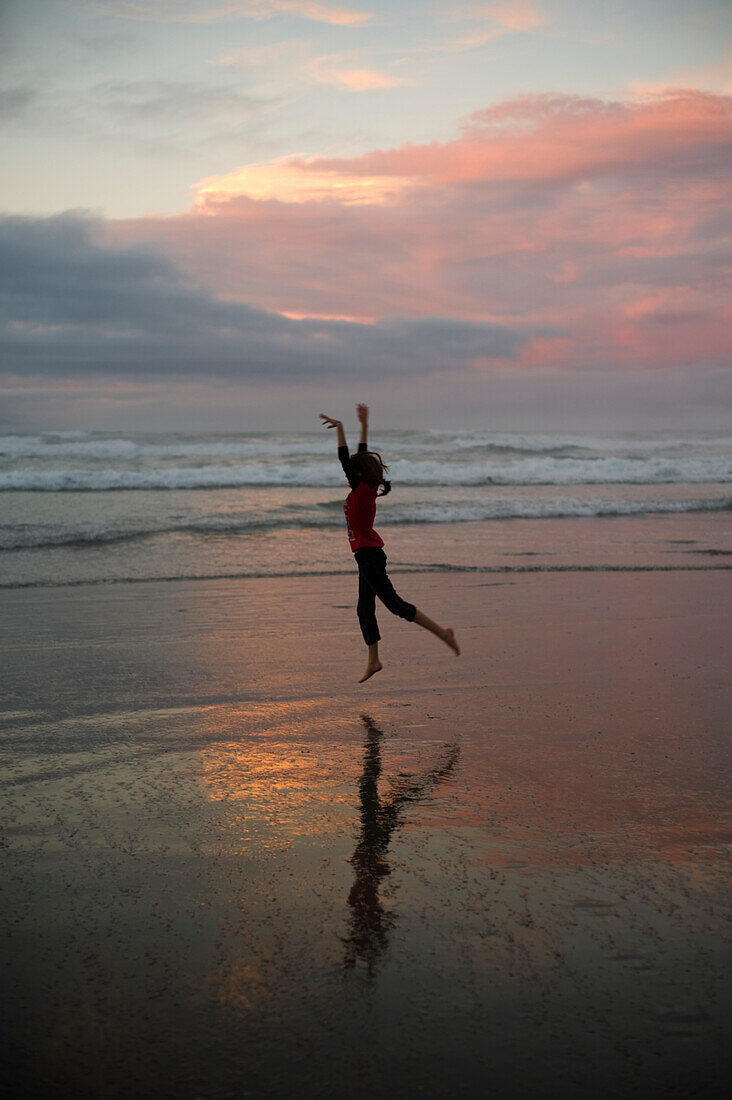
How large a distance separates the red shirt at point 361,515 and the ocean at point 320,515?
5.40 meters

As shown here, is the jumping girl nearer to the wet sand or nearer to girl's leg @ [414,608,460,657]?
girl's leg @ [414,608,460,657]

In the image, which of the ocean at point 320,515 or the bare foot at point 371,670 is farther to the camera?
the ocean at point 320,515

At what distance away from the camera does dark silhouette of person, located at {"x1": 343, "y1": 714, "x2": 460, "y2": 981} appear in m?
2.68

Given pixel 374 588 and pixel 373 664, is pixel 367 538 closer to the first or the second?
pixel 374 588

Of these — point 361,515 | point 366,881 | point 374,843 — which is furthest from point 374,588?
point 366,881

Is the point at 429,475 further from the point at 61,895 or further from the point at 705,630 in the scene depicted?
the point at 61,895

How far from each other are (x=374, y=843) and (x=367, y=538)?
3.11 m

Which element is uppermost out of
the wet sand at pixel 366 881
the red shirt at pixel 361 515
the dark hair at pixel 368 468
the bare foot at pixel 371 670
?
the dark hair at pixel 368 468

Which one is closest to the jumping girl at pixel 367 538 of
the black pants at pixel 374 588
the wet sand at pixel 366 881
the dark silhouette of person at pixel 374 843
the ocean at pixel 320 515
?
the black pants at pixel 374 588

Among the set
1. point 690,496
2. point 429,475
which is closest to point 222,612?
point 690,496

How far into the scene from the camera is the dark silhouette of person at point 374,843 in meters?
2.68

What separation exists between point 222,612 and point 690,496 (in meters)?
19.9

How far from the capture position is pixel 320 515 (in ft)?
65.3

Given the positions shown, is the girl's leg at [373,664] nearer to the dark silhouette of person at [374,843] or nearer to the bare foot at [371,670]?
the bare foot at [371,670]
